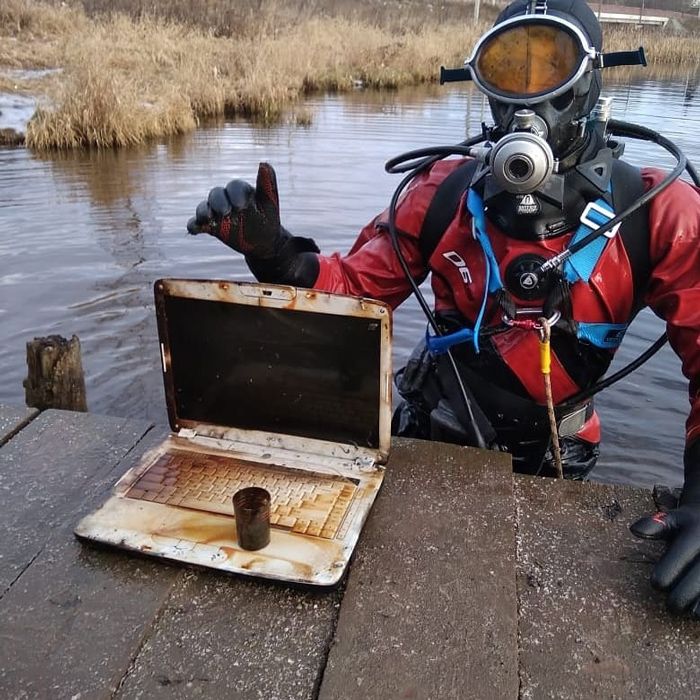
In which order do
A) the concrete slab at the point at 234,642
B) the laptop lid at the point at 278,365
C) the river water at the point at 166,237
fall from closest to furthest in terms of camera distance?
1. the concrete slab at the point at 234,642
2. the laptop lid at the point at 278,365
3. the river water at the point at 166,237

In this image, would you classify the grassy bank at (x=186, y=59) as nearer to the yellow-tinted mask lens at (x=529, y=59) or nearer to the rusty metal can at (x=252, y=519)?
the yellow-tinted mask lens at (x=529, y=59)

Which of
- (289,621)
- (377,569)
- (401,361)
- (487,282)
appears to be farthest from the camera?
(401,361)

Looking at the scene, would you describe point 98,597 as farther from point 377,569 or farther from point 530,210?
point 530,210

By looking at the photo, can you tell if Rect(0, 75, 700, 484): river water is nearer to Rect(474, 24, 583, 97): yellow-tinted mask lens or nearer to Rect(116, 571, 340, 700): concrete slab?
Rect(474, 24, 583, 97): yellow-tinted mask lens

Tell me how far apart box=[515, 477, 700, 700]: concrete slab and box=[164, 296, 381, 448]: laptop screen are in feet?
1.83

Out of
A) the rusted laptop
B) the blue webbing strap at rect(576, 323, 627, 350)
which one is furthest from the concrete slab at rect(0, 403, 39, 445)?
the blue webbing strap at rect(576, 323, 627, 350)

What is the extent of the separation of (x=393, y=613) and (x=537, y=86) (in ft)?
4.94

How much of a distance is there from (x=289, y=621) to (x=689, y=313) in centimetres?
140

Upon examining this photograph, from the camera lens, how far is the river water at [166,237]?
4.57 m

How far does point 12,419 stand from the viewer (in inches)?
98.0

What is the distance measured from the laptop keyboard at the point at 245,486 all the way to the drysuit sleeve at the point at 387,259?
2.50 ft

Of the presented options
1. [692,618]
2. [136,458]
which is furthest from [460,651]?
[136,458]

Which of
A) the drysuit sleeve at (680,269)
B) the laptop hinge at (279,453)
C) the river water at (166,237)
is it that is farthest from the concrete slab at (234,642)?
the river water at (166,237)

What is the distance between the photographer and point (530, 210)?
2.10 m
